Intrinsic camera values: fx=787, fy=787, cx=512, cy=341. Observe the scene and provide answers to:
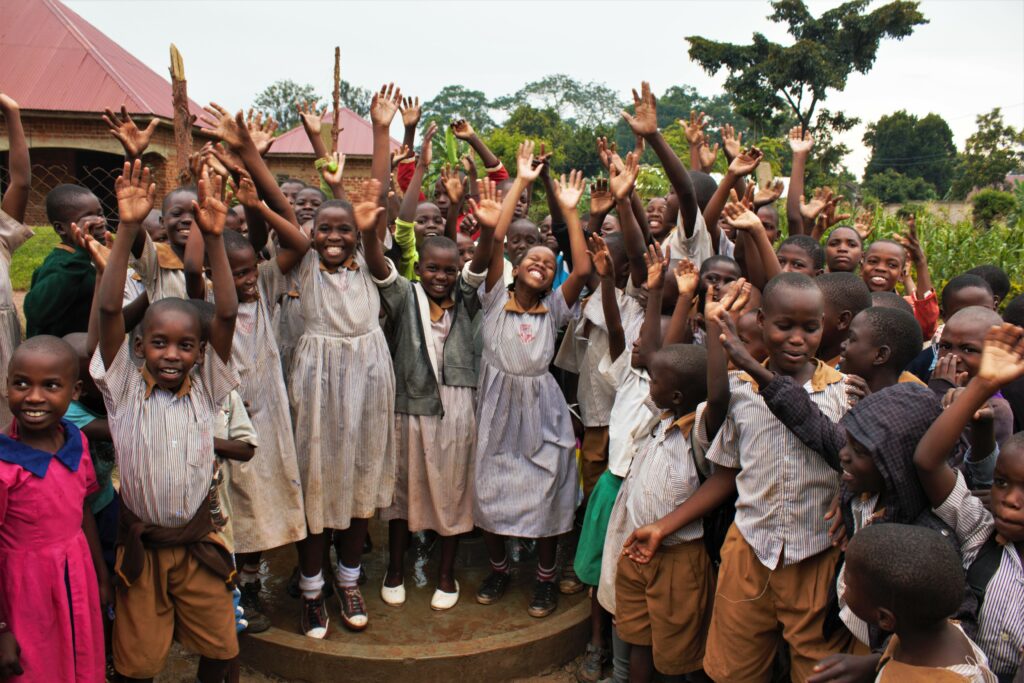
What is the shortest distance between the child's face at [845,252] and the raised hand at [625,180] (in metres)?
1.20

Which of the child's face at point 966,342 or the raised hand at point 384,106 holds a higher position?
the raised hand at point 384,106

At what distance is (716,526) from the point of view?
305 centimetres

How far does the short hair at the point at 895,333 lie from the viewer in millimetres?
2609

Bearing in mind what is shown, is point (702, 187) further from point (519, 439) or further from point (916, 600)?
point (916, 600)

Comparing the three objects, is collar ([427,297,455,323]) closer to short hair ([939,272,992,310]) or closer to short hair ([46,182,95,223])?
short hair ([46,182,95,223])

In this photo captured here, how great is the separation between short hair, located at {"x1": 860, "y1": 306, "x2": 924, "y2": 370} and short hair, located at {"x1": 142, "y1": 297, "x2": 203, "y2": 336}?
2.32 m

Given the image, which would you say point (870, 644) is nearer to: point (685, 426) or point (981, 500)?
point (981, 500)

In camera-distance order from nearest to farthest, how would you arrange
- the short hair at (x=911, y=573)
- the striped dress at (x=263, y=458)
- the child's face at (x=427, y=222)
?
1. the short hair at (x=911, y=573)
2. the striped dress at (x=263, y=458)
3. the child's face at (x=427, y=222)

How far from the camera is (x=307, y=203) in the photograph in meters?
4.63

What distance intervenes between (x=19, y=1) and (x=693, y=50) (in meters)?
25.1

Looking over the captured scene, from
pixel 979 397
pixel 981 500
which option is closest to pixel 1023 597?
pixel 981 500

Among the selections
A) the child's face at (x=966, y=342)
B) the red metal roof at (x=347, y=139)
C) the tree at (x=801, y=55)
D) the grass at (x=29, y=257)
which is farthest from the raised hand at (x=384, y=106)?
the tree at (x=801, y=55)

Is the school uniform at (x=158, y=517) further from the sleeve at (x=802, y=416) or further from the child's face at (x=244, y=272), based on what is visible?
the sleeve at (x=802, y=416)

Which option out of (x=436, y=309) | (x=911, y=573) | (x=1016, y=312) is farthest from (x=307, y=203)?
(x=911, y=573)
